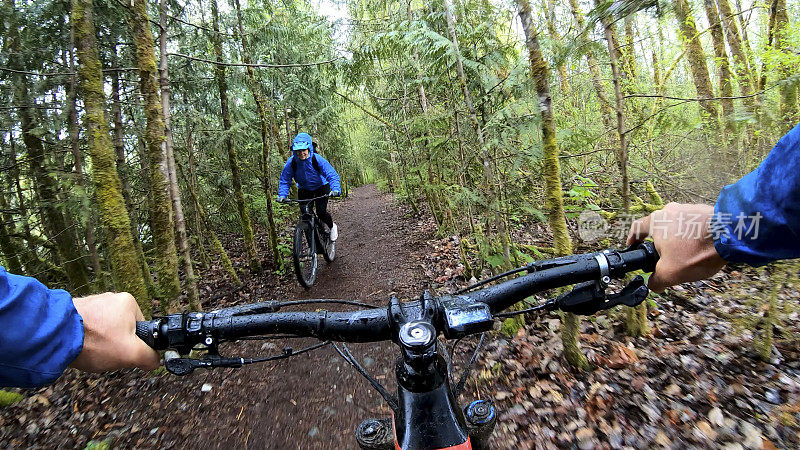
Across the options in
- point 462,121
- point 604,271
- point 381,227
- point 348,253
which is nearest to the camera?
point 604,271

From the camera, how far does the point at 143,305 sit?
465 cm

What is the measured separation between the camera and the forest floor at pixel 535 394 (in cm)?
287

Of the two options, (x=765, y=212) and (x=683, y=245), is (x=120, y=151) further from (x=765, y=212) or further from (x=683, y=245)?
(x=765, y=212)

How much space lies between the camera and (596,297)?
1.37m

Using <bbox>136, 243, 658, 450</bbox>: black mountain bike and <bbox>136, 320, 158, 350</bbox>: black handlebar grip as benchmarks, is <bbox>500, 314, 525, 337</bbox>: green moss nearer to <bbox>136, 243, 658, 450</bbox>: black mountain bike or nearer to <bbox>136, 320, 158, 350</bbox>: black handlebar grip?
<bbox>136, 243, 658, 450</bbox>: black mountain bike

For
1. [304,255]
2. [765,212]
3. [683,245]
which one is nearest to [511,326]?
[683,245]

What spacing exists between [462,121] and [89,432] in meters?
6.20

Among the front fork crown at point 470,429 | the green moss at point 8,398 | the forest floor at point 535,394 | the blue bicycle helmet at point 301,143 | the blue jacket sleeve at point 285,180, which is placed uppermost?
the blue bicycle helmet at point 301,143

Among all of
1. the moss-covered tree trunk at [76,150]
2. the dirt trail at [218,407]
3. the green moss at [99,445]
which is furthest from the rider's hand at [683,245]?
the moss-covered tree trunk at [76,150]

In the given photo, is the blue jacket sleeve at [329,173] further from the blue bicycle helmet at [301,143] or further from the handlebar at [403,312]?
the handlebar at [403,312]

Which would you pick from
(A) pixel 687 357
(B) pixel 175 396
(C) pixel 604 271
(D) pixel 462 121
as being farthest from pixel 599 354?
(B) pixel 175 396

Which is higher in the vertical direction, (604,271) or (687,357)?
(604,271)

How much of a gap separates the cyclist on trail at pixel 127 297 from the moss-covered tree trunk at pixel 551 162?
2167 millimetres

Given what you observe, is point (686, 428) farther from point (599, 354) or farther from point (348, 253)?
point (348, 253)
